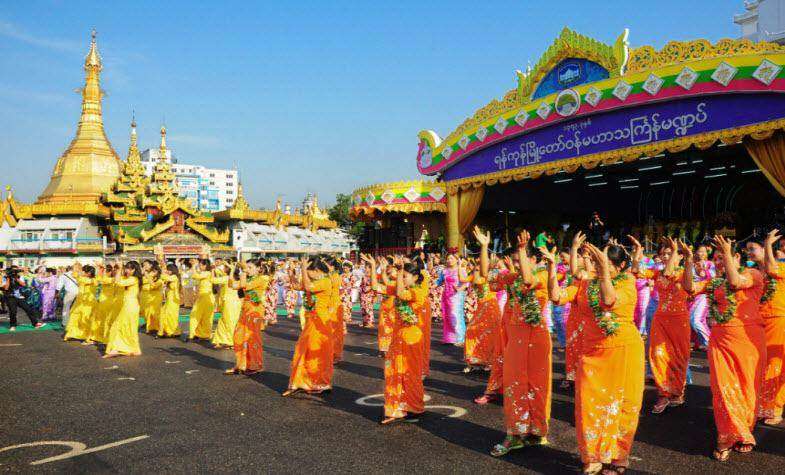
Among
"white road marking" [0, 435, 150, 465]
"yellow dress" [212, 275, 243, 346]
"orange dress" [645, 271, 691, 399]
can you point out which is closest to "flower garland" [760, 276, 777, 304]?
"orange dress" [645, 271, 691, 399]

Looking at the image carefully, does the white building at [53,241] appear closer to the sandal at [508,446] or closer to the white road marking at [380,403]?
the white road marking at [380,403]

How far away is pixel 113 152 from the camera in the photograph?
4584 centimetres

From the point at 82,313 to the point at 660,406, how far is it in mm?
10532

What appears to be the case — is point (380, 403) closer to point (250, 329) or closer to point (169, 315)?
point (250, 329)

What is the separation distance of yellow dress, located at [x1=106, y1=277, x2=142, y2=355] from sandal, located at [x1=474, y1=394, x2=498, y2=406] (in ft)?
19.4

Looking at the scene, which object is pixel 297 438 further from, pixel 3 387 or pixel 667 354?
pixel 3 387

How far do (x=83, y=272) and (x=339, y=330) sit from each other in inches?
255

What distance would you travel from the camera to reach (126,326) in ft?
30.0

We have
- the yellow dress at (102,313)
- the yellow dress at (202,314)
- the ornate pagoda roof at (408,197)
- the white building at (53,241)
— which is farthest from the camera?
the white building at (53,241)

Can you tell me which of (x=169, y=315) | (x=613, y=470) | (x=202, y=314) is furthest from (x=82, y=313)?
(x=613, y=470)

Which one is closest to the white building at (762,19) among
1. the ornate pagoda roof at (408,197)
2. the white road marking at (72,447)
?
the ornate pagoda roof at (408,197)

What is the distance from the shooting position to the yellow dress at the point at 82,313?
36.9 feet

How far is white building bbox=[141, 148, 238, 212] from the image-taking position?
10164 centimetres

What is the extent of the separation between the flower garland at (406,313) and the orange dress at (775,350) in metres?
3.13
